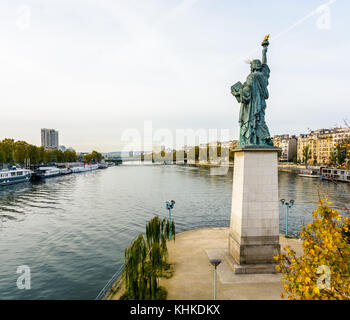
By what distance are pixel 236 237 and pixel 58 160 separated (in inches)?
5378

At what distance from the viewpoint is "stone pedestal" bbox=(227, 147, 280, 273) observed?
39.4 ft

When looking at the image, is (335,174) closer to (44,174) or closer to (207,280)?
(207,280)

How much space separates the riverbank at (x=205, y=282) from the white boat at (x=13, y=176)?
5839 centimetres

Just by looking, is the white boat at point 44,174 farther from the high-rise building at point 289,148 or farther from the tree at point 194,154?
the high-rise building at point 289,148

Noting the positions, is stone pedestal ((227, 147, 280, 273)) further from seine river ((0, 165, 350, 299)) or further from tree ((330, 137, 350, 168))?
seine river ((0, 165, 350, 299))

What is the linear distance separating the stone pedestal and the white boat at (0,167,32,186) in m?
61.7

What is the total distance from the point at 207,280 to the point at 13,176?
217 ft

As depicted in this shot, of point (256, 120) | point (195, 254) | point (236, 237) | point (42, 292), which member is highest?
point (256, 120)

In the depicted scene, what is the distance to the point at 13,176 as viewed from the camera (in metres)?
61.7

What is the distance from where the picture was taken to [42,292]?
44.2 ft

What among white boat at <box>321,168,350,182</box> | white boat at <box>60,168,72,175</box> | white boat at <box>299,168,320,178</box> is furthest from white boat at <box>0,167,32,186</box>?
white boat at <box>299,168,320,178</box>
